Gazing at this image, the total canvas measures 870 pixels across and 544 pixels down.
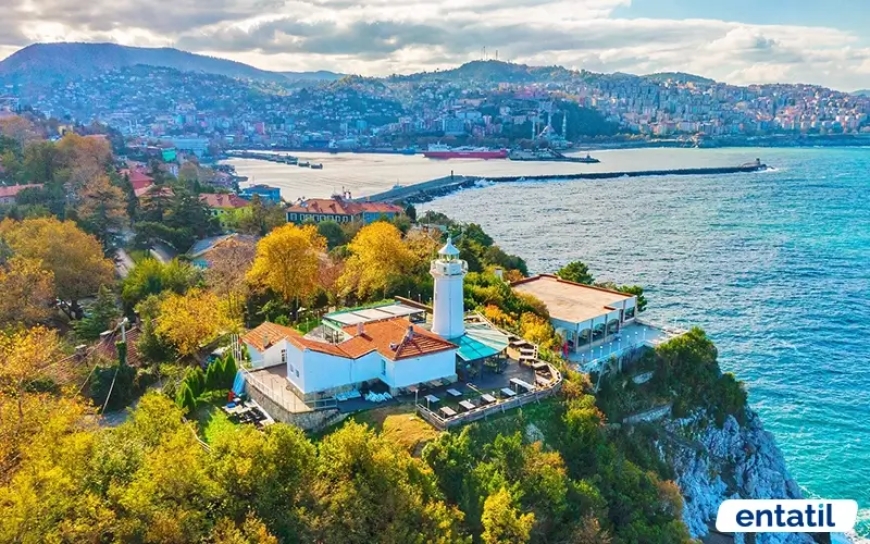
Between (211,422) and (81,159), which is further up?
(81,159)

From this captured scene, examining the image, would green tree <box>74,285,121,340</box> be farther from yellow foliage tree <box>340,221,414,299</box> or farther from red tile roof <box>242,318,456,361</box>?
yellow foliage tree <box>340,221,414,299</box>

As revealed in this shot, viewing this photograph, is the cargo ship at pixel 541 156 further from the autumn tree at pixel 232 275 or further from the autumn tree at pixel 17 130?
the autumn tree at pixel 232 275

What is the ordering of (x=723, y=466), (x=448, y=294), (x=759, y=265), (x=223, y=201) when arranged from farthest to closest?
(x=223, y=201) < (x=759, y=265) < (x=723, y=466) < (x=448, y=294)

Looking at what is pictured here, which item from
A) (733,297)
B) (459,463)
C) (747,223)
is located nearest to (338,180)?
(747,223)

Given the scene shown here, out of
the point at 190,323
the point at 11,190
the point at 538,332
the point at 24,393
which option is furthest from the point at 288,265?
the point at 11,190

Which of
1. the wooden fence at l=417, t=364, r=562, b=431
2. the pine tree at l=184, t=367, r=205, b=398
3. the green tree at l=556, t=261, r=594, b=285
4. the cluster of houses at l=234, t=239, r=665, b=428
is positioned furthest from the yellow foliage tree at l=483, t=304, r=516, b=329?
the pine tree at l=184, t=367, r=205, b=398

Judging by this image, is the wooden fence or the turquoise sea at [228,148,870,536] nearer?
the wooden fence

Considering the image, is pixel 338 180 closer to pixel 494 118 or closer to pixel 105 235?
pixel 105 235

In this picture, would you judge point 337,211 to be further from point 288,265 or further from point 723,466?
point 723,466
